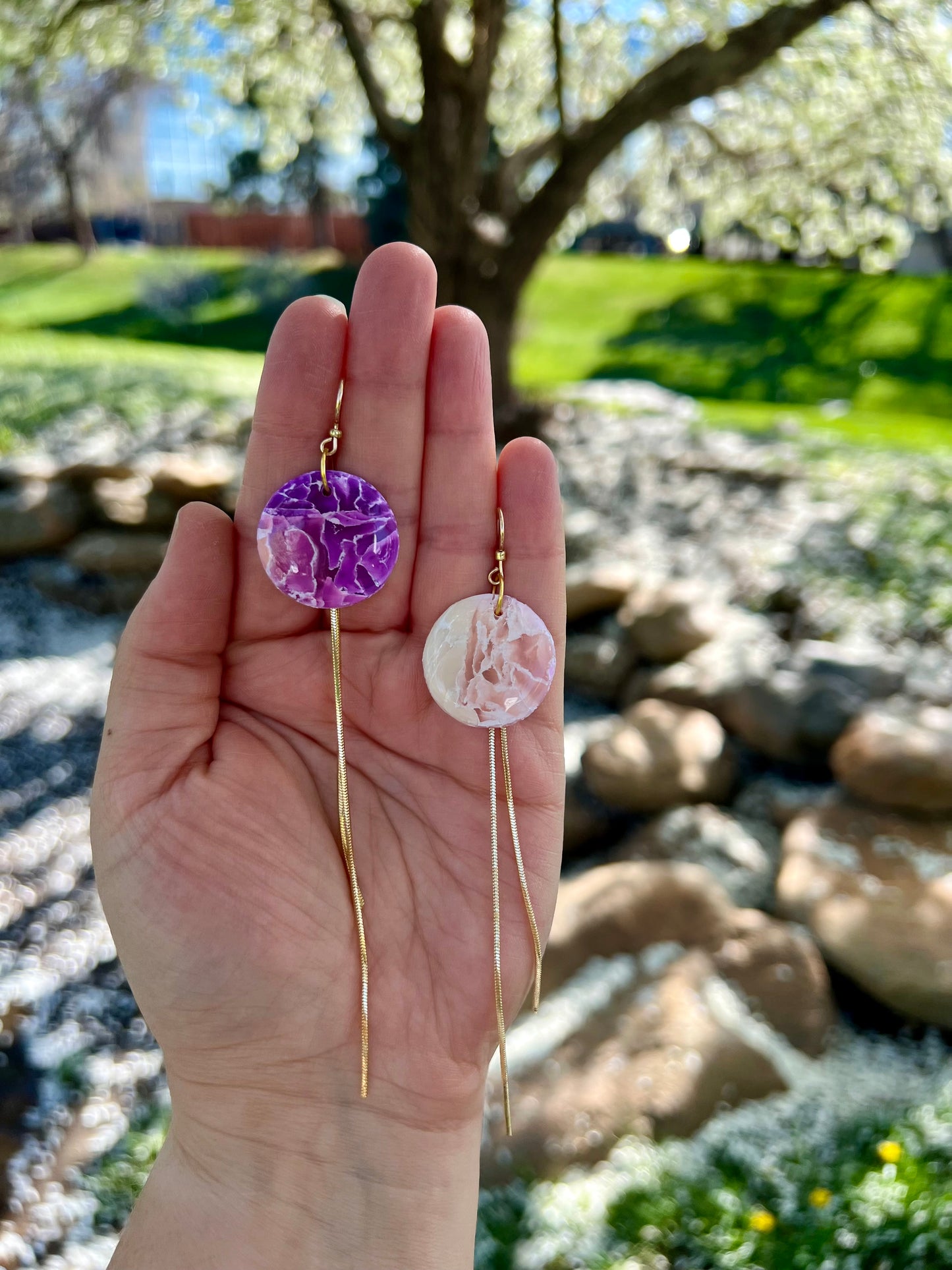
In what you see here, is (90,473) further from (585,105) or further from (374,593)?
(585,105)

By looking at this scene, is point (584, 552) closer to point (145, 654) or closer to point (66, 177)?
point (145, 654)

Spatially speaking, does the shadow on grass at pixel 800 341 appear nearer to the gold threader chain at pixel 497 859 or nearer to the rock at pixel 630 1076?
the rock at pixel 630 1076

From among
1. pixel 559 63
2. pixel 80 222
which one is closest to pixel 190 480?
pixel 559 63

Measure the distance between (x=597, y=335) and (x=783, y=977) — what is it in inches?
675

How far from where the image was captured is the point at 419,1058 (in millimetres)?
1774

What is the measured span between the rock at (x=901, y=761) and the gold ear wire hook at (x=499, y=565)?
2.06m

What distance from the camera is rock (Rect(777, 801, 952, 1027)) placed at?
290 centimetres

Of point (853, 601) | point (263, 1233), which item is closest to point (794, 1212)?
point (263, 1233)

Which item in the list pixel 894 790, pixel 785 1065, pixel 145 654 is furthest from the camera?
pixel 894 790

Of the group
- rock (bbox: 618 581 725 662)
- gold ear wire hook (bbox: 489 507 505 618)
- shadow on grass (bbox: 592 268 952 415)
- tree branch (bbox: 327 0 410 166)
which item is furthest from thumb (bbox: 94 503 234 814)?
shadow on grass (bbox: 592 268 952 415)

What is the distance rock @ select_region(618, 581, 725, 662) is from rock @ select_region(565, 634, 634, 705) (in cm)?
10

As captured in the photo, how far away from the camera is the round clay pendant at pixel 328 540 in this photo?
6.36 feet

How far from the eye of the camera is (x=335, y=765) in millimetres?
1998

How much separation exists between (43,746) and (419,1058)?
353cm
